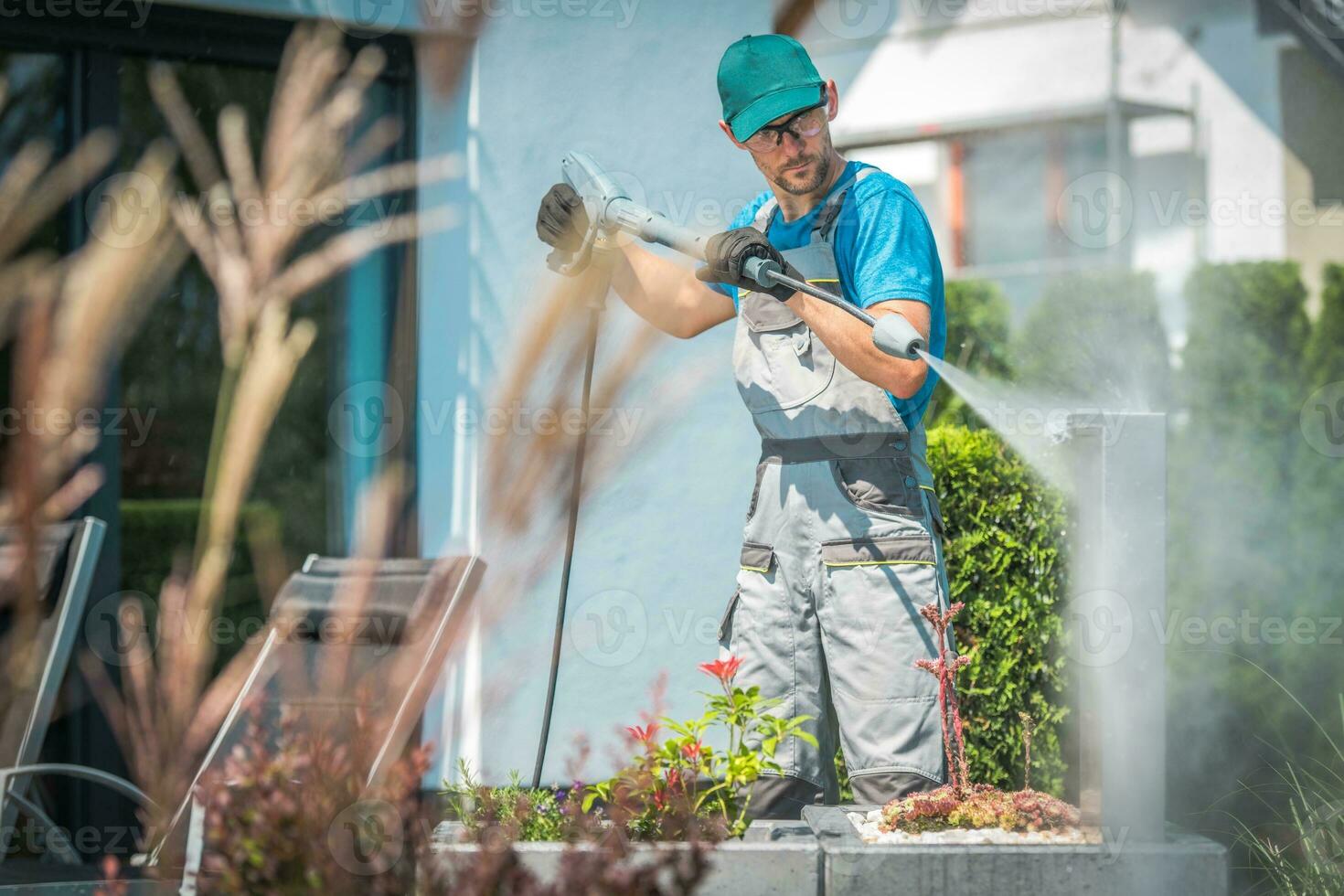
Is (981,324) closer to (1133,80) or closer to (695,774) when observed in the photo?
(1133,80)

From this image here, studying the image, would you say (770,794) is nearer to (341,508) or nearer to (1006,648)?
(1006,648)

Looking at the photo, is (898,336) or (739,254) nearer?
(898,336)

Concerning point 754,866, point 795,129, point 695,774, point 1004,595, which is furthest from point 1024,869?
point 1004,595

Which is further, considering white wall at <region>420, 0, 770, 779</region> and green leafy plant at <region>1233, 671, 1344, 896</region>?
white wall at <region>420, 0, 770, 779</region>

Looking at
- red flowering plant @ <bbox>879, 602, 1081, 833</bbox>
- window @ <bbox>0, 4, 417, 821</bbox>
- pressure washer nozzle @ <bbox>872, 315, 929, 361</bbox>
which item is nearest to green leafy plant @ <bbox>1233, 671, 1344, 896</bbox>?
red flowering plant @ <bbox>879, 602, 1081, 833</bbox>

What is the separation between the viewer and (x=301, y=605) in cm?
355

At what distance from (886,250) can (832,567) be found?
553 mm

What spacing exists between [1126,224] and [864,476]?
2053 centimetres

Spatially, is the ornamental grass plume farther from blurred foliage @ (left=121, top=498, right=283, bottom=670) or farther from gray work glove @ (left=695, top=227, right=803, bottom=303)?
gray work glove @ (left=695, top=227, right=803, bottom=303)

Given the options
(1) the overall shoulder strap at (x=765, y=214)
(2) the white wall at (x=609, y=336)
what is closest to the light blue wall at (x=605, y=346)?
(2) the white wall at (x=609, y=336)

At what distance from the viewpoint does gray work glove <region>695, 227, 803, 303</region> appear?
238 centimetres

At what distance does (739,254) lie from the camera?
7.77ft

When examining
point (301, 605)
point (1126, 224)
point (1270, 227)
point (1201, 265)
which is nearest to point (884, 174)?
point (301, 605)

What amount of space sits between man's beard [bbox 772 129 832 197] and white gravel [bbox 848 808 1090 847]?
1.09 meters
